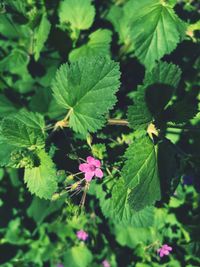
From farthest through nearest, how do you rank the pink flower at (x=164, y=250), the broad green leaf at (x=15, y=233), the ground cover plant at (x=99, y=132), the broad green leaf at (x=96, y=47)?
1. the broad green leaf at (x=15, y=233)
2. the pink flower at (x=164, y=250)
3. the broad green leaf at (x=96, y=47)
4. the ground cover plant at (x=99, y=132)

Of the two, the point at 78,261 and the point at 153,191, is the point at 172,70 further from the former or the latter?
the point at 78,261

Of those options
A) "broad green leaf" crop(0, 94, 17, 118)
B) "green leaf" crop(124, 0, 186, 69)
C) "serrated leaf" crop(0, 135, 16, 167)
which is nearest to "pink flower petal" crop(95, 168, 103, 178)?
"serrated leaf" crop(0, 135, 16, 167)

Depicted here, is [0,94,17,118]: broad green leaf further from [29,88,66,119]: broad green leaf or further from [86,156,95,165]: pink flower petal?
[86,156,95,165]: pink flower petal

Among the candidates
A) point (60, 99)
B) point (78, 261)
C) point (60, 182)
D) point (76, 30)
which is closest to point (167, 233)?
point (78, 261)

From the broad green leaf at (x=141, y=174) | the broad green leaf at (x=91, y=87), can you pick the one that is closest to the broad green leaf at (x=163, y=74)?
the broad green leaf at (x=91, y=87)

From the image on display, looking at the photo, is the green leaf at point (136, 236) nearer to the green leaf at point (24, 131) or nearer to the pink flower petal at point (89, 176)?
the pink flower petal at point (89, 176)

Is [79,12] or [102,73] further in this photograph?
[79,12]
